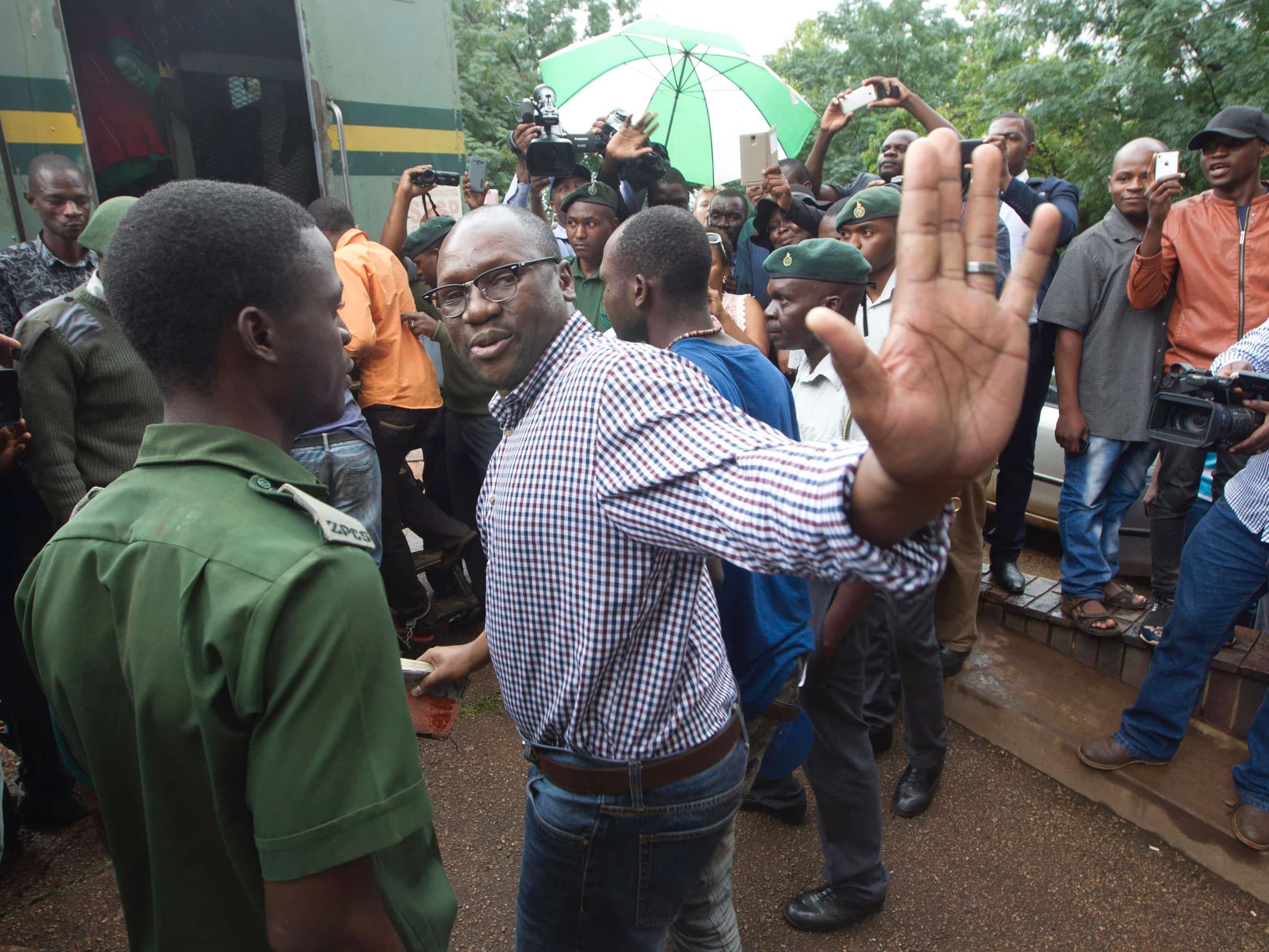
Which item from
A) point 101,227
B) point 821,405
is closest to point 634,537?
point 821,405

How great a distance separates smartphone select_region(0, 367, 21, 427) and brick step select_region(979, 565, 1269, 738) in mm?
4034

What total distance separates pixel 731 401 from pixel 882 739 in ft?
6.26

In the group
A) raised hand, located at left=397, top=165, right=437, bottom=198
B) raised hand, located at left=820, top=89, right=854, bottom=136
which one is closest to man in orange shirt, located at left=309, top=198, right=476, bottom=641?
raised hand, located at left=397, top=165, right=437, bottom=198

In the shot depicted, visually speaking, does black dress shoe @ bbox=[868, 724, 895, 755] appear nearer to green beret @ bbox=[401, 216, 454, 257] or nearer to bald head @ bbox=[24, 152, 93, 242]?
green beret @ bbox=[401, 216, 454, 257]

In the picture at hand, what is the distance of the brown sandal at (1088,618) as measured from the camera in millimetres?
3521

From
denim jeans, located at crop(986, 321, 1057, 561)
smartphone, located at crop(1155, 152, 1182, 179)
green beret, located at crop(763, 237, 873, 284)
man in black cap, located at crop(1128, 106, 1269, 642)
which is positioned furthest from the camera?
denim jeans, located at crop(986, 321, 1057, 561)

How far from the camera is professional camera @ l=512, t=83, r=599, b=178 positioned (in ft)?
16.0

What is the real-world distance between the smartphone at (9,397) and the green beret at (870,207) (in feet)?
9.85

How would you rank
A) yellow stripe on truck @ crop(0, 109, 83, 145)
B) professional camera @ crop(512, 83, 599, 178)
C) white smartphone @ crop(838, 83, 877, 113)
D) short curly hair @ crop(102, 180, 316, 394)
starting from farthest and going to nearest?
professional camera @ crop(512, 83, 599, 178)
white smartphone @ crop(838, 83, 877, 113)
yellow stripe on truck @ crop(0, 109, 83, 145)
short curly hair @ crop(102, 180, 316, 394)

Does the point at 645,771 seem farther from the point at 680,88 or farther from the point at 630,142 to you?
the point at 680,88

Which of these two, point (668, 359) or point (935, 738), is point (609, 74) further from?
point (668, 359)

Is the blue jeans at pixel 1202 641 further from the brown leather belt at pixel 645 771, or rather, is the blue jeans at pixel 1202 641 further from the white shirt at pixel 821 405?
the brown leather belt at pixel 645 771

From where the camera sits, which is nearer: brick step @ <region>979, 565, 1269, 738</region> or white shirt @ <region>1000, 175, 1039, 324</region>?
brick step @ <region>979, 565, 1269, 738</region>

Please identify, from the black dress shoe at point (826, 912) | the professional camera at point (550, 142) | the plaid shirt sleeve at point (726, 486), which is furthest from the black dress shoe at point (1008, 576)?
the plaid shirt sleeve at point (726, 486)
